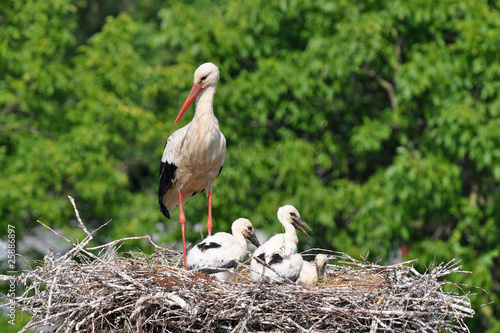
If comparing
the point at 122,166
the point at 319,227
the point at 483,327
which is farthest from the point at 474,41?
the point at 122,166

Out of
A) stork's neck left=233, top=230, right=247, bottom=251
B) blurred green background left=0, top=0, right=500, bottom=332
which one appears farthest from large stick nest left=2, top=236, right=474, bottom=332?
blurred green background left=0, top=0, right=500, bottom=332

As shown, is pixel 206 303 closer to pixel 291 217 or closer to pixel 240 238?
pixel 240 238

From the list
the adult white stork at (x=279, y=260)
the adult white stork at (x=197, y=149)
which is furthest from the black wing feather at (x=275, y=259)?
the adult white stork at (x=197, y=149)

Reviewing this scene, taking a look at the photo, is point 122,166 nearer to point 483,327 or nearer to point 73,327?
point 483,327

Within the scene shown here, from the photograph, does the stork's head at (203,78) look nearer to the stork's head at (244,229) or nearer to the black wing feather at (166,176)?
the black wing feather at (166,176)

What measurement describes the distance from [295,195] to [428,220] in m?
1.99

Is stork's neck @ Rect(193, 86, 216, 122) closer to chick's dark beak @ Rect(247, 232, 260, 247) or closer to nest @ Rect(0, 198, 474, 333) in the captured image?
chick's dark beak @ Rect(247, 232, 260, 247)

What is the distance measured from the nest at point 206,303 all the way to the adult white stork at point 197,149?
2.89ft

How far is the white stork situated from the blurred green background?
4150 millimetres

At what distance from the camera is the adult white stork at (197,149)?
265 inches

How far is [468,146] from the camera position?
10258 mm

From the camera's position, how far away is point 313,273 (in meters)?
6.43

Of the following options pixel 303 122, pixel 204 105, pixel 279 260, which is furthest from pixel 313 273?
pixel 303 122

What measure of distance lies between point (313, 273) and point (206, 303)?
1.30m
